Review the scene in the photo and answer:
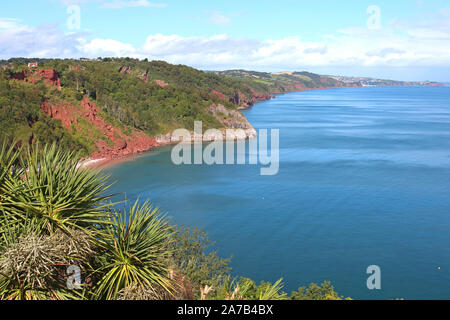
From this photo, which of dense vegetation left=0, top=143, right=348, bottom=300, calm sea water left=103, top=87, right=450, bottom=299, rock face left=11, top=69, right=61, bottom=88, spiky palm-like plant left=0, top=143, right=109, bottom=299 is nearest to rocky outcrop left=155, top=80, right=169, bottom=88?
rock face left=11, top=69, right=61, bottom=88

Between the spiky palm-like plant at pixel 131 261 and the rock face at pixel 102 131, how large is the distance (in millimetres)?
60547

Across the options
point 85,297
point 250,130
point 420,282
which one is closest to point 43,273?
point 85,297

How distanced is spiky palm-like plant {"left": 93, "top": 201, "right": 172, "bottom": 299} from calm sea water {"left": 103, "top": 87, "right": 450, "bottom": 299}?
19124 millimetres

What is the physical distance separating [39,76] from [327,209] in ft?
198

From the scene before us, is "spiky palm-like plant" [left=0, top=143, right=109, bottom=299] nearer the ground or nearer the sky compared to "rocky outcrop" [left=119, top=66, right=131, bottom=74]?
nearer the ground

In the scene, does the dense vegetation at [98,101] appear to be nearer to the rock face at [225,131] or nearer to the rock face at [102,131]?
the rock face at [102,131]

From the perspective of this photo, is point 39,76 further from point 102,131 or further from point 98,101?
point 102,131

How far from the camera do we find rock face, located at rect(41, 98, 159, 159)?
7206cm

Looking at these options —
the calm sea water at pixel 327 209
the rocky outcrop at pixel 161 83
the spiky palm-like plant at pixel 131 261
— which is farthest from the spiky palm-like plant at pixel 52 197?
the rocky outcrop at pixel 161 83

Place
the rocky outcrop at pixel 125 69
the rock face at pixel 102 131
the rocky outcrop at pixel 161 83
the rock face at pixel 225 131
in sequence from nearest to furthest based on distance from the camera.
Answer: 1. the rock face at pixel 102 131
2. the rock face at pixel 225 131
3. the rocky outcrop at pixel 161 83
4. the rocky outcrop at pixel 125 69

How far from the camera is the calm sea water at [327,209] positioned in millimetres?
32438

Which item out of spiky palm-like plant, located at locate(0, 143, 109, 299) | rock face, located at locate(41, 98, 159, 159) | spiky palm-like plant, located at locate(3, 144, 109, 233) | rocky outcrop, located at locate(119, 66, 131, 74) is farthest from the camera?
rocky outcrop, located at locate(119, 66, 131, 74)

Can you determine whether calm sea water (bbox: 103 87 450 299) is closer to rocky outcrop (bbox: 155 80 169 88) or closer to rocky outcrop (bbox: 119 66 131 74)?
rocky outcrop (bbox: 155 80 169 88)

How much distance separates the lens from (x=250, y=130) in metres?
99.1
